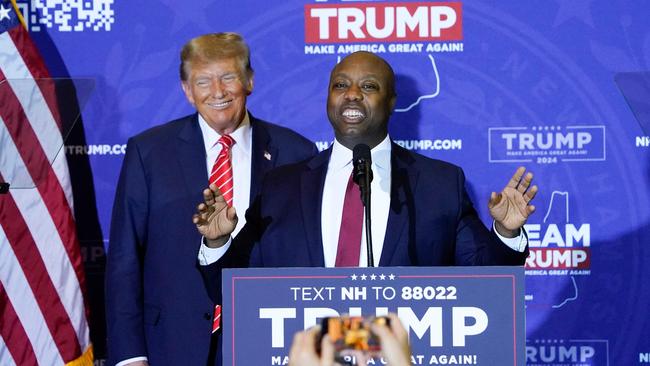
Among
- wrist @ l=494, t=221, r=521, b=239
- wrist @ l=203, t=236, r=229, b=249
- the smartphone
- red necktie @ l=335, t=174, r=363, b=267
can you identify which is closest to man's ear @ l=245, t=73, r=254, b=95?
red necktie @ l=335, t=174, r=363, b=267

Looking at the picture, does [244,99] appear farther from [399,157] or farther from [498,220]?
[498,220]

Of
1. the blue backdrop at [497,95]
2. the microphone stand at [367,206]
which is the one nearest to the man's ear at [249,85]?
the blue backdrop at [497,95]

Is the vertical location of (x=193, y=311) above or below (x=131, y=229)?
below

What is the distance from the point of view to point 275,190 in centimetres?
388

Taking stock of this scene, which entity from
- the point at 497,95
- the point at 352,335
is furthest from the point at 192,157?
the point at 352,335

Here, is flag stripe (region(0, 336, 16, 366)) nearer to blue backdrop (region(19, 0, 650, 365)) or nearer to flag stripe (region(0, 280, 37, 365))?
flag stripe (region(0, 280, 37, 365))

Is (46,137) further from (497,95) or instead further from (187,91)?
(497,95)

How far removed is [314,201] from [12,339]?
5.44ft

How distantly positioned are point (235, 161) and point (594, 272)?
1.68 m

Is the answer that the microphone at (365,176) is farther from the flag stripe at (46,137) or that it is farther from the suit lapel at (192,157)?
the flag stripe at (46,137)

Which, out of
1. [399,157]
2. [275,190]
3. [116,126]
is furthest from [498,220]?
[116,126]

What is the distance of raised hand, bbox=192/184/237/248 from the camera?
11.0 ft

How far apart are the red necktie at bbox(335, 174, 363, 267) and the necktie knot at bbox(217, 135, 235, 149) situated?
80 cm

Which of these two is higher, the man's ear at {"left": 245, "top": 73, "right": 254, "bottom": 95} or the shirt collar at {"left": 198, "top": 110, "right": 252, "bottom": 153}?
the man's ear at {"left": 245, "top": 73, "right": 254, "bottom": 95}
